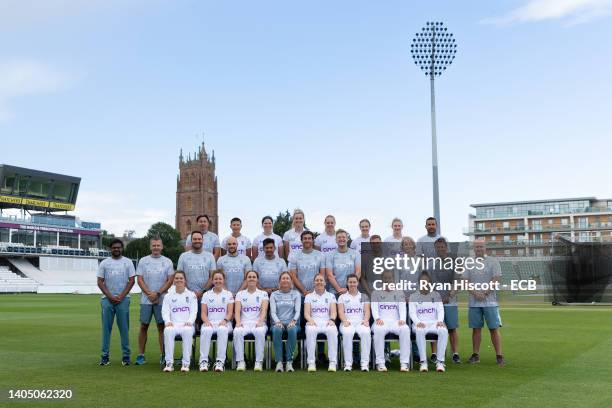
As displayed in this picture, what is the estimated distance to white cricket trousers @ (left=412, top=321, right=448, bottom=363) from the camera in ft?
29.5

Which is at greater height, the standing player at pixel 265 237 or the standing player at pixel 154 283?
the standing player at pixel 265 237

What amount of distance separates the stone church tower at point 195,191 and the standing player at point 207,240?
4998 inches

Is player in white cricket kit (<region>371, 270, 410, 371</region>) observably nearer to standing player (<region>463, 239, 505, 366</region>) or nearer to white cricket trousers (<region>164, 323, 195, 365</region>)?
standing player (<region>463, 239, 505, 366</region>)

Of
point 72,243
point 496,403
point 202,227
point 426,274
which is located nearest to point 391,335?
point 426,274

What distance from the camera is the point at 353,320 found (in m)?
9.27

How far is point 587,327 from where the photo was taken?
1698 centimetres

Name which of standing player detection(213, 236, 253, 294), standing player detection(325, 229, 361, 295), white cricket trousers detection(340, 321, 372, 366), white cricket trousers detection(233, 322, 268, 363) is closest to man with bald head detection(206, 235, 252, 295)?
standing player detection(213, 236, 253, 294)

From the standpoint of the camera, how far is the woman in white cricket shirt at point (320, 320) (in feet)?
29.5

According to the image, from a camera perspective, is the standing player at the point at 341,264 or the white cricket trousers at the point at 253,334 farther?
the standing player at the point at 341,264

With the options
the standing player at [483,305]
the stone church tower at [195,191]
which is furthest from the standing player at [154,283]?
the stone church tower at [195,191]

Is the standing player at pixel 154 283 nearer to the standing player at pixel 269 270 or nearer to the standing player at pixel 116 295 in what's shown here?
the standing player at pixel 116 295

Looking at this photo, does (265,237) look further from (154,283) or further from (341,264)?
(154,283)

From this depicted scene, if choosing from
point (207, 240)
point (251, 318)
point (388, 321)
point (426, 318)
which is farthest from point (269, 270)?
point (426, 318)

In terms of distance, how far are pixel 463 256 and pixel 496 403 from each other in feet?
12.0
